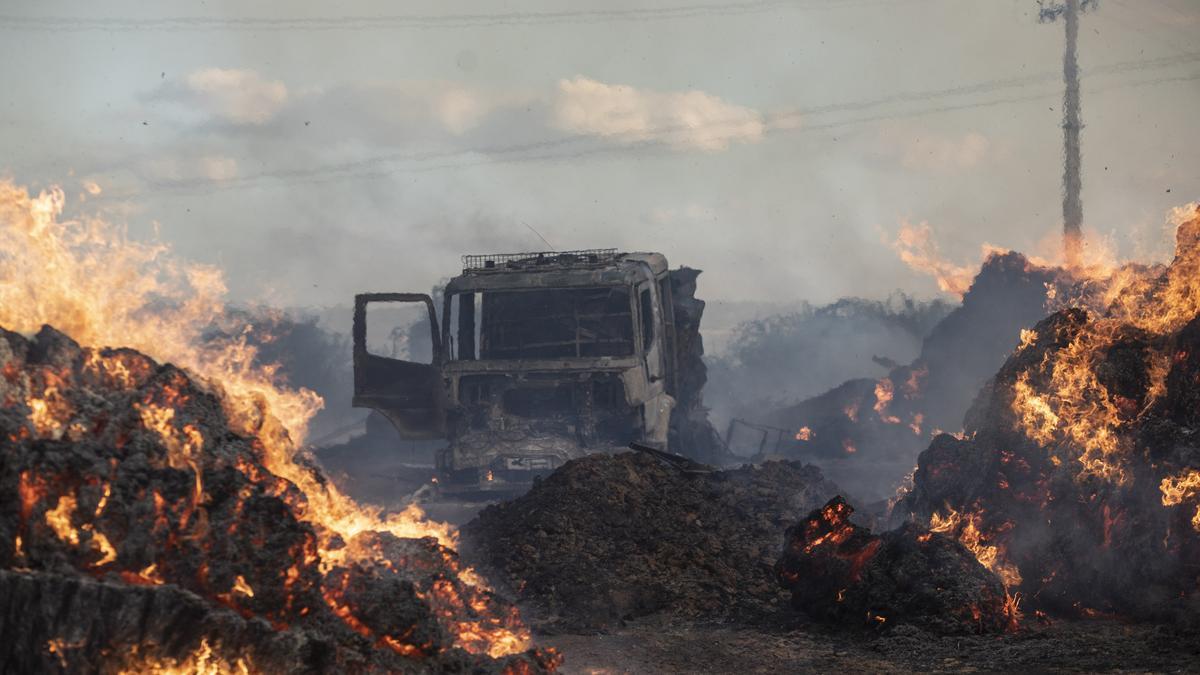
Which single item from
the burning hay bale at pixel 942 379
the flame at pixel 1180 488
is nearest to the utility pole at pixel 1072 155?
the burning hay bale at pixel 942 379

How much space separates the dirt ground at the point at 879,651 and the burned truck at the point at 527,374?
283 inches

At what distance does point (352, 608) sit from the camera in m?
6.86

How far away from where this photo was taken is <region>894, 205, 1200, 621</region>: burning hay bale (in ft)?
33.4

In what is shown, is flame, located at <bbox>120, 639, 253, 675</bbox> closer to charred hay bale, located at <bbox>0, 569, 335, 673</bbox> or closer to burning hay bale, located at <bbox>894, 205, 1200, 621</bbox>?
charred hay bale, located at <bbox>0, 569, 335, 673</bbox>

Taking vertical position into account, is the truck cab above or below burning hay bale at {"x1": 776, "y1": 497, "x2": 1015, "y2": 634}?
above

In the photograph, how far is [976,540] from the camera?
1170 centimetres

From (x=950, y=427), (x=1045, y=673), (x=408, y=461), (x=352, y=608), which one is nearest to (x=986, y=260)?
(x=950, y=427)

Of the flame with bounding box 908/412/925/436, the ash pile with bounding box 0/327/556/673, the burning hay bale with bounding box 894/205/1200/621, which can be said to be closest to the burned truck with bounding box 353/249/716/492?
the burning hay bale with bounding box 894/205/1200/621

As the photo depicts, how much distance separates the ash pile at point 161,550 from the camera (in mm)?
5625

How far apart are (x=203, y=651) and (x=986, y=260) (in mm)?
26993

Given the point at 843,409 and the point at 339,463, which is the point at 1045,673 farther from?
the point at 843,409

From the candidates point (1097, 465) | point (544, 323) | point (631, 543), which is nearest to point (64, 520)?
point (631, 543)

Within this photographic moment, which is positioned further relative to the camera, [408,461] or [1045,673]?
[408,461]

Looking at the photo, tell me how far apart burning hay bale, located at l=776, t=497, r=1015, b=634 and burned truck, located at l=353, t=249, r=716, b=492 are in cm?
624
